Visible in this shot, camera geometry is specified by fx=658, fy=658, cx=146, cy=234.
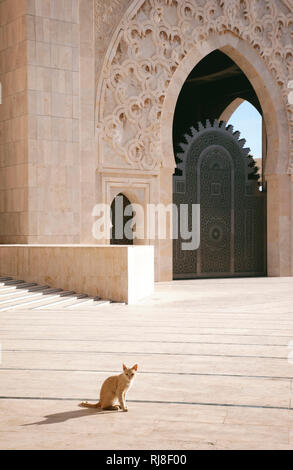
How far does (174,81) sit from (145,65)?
746 mm

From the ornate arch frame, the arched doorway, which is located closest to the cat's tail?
the ornate arch frame

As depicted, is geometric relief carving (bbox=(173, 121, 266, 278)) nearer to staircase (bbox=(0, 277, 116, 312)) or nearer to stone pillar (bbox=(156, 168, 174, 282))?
stone pillar (bbox=(156, 168, 174, 282))

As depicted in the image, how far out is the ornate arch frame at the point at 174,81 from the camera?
12711mm

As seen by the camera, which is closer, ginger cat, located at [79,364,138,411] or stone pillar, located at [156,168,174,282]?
ginger cat, located at [79,364,138,411]

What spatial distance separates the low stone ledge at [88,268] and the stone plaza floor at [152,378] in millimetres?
1616

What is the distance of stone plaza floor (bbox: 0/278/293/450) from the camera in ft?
9.25

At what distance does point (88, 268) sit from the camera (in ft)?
30.3

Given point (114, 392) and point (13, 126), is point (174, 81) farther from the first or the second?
point (114, 392)

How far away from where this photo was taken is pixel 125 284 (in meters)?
8.89

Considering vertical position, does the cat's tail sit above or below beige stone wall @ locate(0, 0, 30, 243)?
below

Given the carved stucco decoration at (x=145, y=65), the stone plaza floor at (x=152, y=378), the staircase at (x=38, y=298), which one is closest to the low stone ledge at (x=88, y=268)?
the staircase at (x=38, y=298)

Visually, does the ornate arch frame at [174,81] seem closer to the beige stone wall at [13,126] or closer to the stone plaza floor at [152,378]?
the beige stone wall at [13,126]

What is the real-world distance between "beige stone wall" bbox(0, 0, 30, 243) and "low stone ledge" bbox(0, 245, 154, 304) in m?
2.10

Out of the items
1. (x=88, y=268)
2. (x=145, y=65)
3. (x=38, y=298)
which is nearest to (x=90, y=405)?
(x=38, y=298)
